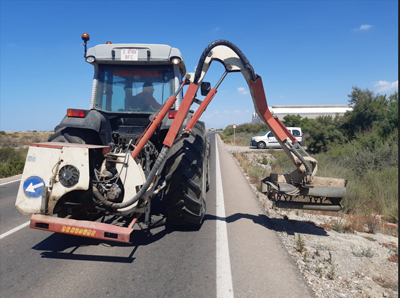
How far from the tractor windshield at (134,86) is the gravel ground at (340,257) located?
3.31 meters

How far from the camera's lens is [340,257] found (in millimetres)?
3852

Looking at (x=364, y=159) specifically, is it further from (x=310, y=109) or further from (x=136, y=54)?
(x=310, y=109)

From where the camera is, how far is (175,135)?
159 inches

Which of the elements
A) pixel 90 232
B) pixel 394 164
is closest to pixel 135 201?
pixel 90 232

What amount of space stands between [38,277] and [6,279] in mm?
335

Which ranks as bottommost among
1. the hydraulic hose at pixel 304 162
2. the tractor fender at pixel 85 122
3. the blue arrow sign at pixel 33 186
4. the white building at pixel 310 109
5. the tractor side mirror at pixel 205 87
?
the blue arrow sign at pixel 33 186

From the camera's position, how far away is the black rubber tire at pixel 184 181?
13.9ft

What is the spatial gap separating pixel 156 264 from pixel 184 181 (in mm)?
1203

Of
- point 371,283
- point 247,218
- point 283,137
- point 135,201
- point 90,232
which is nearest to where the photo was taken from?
point 371,283

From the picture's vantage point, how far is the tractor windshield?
5652 millimetres

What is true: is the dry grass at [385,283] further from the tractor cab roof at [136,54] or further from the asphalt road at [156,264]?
the tractor cab roof at [136,54]

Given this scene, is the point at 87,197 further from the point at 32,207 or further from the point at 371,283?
the point at 371,283

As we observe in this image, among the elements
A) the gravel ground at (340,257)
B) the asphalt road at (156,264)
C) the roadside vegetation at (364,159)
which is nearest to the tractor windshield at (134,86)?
the asphalt road at (156,264)

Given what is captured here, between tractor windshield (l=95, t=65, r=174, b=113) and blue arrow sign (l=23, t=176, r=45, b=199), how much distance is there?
248cm
